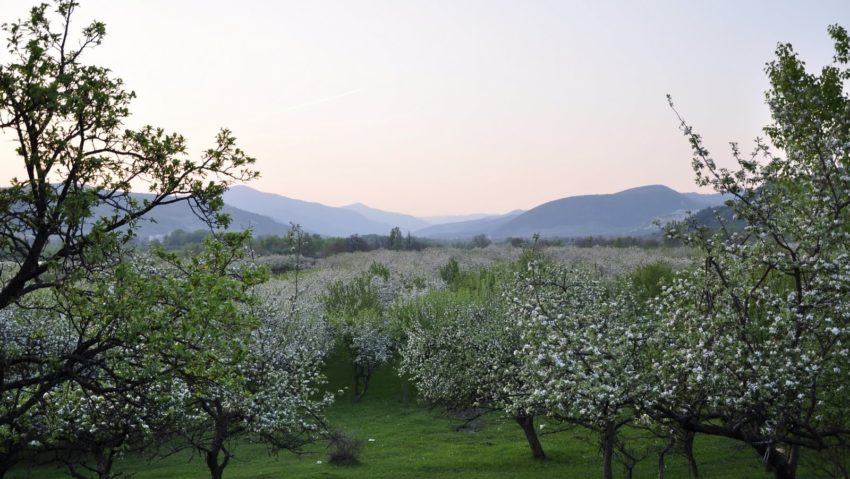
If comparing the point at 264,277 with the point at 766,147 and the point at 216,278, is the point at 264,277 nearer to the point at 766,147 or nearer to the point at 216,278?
the point at 216,278

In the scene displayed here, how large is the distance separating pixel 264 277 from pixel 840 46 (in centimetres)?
2912

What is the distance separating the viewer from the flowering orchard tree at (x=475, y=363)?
31547mm

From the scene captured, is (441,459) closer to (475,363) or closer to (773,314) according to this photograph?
(475,363)

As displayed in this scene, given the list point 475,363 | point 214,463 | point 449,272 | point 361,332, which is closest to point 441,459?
point 475,363

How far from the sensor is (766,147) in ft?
61.9

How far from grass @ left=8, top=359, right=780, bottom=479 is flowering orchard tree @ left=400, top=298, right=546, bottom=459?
240 cm

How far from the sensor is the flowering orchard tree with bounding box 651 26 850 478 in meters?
15.5

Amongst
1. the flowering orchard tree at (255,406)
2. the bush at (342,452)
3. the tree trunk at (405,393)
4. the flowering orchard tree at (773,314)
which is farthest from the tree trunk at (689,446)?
the tree trunk at (405,393)

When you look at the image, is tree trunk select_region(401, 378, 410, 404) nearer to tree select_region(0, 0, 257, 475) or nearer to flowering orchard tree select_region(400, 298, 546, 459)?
flowering orchard tree select_region(400, 298, 546, 459)

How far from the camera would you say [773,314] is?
16797 mm

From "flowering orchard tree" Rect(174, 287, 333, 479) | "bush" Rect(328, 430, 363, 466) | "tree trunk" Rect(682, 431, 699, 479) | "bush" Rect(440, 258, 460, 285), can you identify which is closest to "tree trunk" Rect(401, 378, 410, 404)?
"bush" Rect(328, 430, 363, 466)

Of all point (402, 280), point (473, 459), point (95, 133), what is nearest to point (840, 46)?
point (473, 459)

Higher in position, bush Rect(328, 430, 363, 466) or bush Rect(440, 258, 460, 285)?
bush Rect(440, 258, 460, 285)

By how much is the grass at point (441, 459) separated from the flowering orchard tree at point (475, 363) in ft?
7.87
